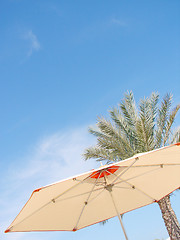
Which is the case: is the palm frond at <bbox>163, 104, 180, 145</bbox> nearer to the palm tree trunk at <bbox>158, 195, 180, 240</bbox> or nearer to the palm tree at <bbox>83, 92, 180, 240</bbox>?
the palm tree at <bbox>83, 92, 180, 240</bbox>

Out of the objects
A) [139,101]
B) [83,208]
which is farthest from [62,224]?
[139,101]

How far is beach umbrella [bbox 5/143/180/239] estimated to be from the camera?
4136 mm

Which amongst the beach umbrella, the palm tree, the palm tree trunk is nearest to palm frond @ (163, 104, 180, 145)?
the palm tree

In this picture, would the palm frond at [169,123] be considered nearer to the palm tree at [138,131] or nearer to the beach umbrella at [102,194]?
the palm tree at [138,131]

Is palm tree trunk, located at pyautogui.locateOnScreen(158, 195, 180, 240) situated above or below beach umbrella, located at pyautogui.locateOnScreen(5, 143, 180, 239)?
below

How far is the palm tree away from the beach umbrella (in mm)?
5100

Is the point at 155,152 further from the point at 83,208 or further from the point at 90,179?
the point at 83,208

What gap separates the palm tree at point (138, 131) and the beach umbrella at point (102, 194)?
16.7 feet

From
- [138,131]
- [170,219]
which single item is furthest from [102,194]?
[170,219]

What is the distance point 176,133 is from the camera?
35.0 ft

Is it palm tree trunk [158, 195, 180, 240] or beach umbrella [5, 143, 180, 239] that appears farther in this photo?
palm tree trunk [158, 195, 180, 240]

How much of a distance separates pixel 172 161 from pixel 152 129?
608cm

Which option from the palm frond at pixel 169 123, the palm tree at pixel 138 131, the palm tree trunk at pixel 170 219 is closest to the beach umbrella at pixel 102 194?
the palm tree at pixel 138 131

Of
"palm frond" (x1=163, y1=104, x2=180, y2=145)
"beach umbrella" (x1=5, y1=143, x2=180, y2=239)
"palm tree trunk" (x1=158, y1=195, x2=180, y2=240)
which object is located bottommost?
"palm tree trunk" (x1=158, y1=195, x2=180, y2=240)
